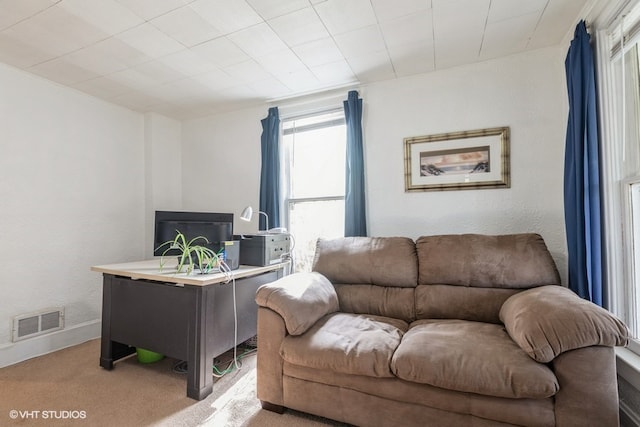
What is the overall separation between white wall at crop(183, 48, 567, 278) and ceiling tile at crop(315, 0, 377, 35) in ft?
2.87

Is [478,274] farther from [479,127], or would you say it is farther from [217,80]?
[217,80]

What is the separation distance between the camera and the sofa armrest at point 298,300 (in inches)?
64.9

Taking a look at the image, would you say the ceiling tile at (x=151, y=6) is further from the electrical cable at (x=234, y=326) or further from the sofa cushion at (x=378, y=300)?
the sofa cushion at (x=378, y=300)

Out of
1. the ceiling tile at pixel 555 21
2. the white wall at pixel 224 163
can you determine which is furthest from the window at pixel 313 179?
the ceiling tile at pixel 555 21

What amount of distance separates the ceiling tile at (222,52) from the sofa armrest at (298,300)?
5.83ft

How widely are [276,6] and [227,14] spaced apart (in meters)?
0.33

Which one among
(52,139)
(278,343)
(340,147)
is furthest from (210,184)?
(278,343)

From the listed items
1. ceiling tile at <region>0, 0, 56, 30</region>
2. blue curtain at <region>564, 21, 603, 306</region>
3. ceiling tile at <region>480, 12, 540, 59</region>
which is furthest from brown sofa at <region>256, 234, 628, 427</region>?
ceiling tile at <region>0, 0, 56, 30</region>

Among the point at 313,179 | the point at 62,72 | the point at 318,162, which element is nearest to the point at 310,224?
the point at 313,179

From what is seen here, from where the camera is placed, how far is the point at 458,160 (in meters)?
2.48

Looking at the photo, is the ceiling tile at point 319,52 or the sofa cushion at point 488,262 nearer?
the sofa cushion at point 488,262

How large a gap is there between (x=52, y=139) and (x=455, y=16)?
11.5 ft

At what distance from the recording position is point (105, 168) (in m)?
3.07

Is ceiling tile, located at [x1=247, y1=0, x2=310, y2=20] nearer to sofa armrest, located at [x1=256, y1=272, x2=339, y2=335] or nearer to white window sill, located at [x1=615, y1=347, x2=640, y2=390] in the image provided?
sofa armrest, located at [x1=256, y1=272, x2=339, y2=335]
